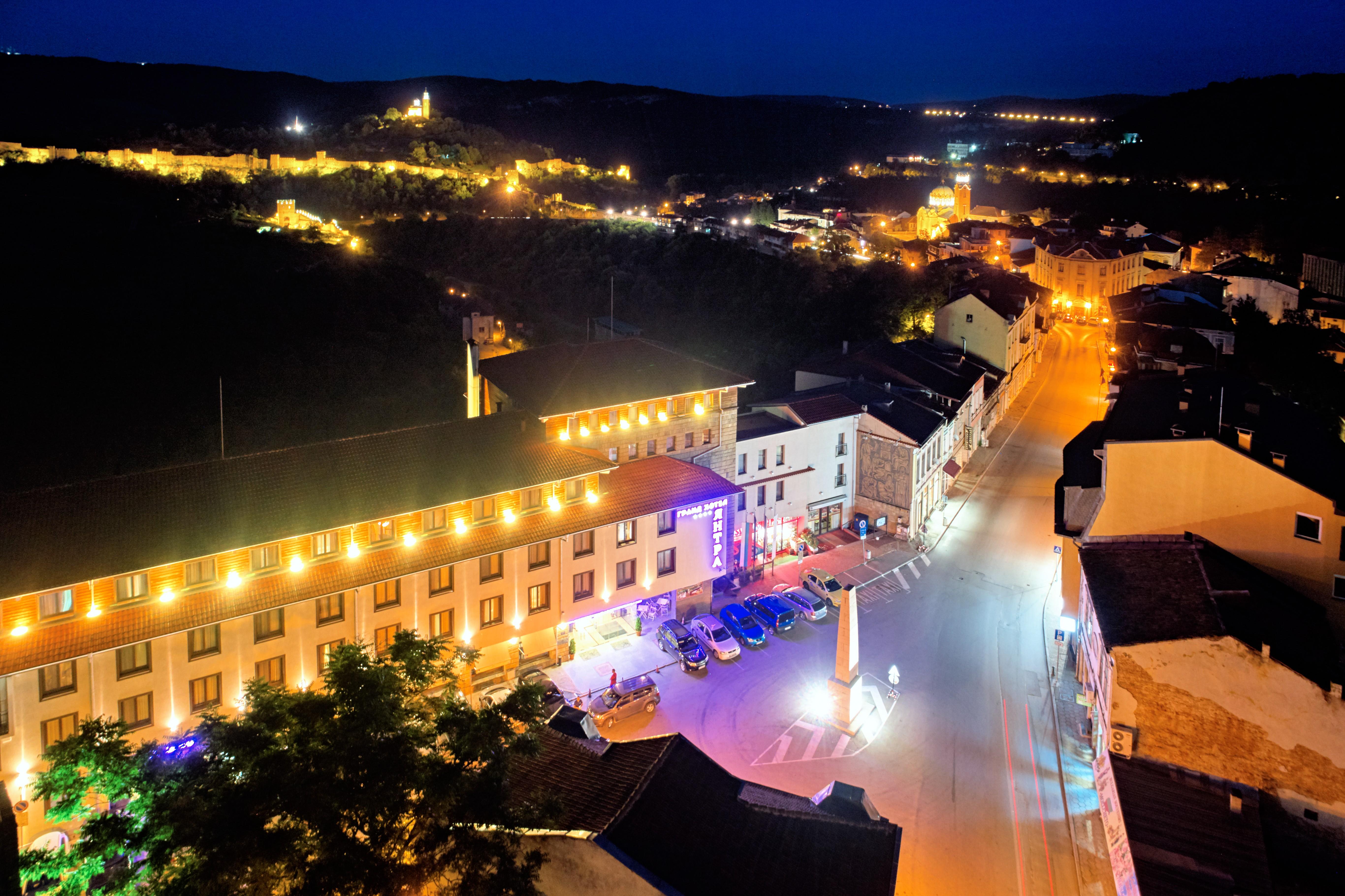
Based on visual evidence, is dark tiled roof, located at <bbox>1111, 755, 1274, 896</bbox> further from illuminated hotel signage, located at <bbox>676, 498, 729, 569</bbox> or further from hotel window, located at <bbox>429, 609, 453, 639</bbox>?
hotel window, located at <bbox>429, 609, 453, 639</bbox>

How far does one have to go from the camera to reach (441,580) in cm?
2106

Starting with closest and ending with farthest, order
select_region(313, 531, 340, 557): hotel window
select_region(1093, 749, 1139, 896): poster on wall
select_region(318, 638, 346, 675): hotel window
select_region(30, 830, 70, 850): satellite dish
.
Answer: select_region(1093, 749, 1139, 896): poster on wall < select_region(30, 830, 70, 850): satellite dish < select_region(313, 531, 340, 557): hotel window < select_region(318, 638, 346, 675): hotel window

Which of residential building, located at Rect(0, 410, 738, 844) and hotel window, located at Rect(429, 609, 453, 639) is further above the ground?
residential building, located at Rect(0, 410, 738, 844)

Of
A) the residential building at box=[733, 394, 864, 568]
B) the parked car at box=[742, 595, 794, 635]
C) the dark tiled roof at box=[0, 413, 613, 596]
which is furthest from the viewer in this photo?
the residential building at box=[733, 394, 864, 568]

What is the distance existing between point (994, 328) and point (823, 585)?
24422 millimetres

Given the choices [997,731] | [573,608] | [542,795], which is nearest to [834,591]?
[997,731]

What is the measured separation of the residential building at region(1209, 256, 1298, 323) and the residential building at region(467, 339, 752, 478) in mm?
48955

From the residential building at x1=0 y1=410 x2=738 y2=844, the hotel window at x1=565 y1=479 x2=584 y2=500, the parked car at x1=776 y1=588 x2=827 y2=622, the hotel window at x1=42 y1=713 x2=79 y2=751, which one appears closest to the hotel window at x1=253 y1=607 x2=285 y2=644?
the residential building at x1=0 y1=410 x2=738 y2=844

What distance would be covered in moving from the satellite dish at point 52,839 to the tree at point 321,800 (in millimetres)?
5290

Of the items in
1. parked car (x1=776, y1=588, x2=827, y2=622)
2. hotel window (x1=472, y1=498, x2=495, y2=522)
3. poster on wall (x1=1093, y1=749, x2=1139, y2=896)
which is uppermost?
hotel window (x1=472, y1=498, x2=495, y2=522)

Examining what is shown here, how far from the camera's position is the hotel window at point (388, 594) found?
20047mm

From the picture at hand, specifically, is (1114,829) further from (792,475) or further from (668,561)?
(792,475)

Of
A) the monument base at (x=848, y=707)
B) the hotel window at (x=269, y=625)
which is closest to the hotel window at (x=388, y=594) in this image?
the hotel window at (x=269, y=625)

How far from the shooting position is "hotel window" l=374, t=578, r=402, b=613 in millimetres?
20047
